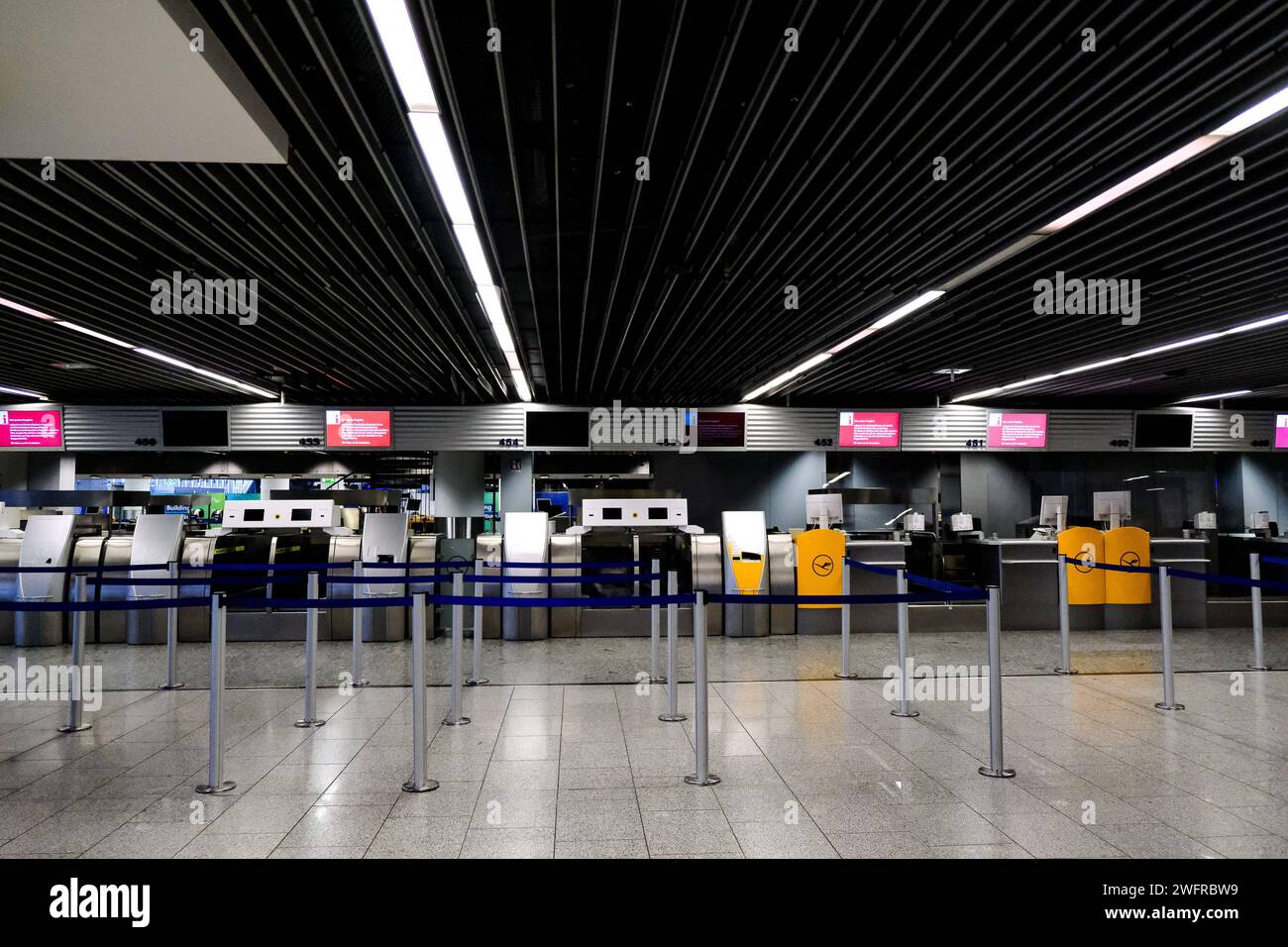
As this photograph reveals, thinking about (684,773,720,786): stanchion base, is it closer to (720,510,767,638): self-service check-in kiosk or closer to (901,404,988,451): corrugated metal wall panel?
(720,510,767,638): self-service check-in kiosk

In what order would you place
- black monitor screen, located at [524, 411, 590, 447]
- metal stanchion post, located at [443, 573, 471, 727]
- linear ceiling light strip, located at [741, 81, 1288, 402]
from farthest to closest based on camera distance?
1. black monitor screen, located at [524, 411, 590, 447]
2. metal stanchion post, located at [443, 573, 471, 727]
3. linear ceiling light strip, located at [741, 81, 1288, 402]

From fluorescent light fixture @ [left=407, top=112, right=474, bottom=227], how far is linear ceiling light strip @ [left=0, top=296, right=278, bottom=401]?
4932mm

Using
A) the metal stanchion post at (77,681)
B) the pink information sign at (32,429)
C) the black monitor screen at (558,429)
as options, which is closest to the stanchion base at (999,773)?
the metal stanchion post at (77,681)

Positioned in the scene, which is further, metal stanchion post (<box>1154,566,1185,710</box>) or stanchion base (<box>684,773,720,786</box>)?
metal stanchion post (<box>1154,566,1185,710</box>)

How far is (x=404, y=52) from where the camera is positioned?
3.48 metres

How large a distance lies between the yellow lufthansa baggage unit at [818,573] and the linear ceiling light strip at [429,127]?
16.1ft

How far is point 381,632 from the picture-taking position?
9.19 meters

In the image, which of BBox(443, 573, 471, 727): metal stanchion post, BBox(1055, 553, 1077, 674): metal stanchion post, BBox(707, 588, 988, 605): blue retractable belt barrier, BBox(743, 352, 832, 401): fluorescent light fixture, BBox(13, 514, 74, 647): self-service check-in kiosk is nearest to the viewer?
BBox(707, 588, 988, 605): blue retractable belt barrier

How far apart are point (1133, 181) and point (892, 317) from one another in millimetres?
3431

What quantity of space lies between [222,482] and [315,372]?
34.4 ft

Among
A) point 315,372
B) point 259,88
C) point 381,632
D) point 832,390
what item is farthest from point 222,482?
point 259,88

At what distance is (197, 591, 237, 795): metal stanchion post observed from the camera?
4.21 meters

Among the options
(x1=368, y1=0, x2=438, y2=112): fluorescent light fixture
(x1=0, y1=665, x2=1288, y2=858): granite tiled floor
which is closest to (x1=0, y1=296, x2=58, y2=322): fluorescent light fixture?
(x1=0, y1=665, x2=1288, y2=858): granite tiled floor

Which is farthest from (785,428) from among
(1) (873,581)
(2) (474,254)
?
(2) (474,254)
